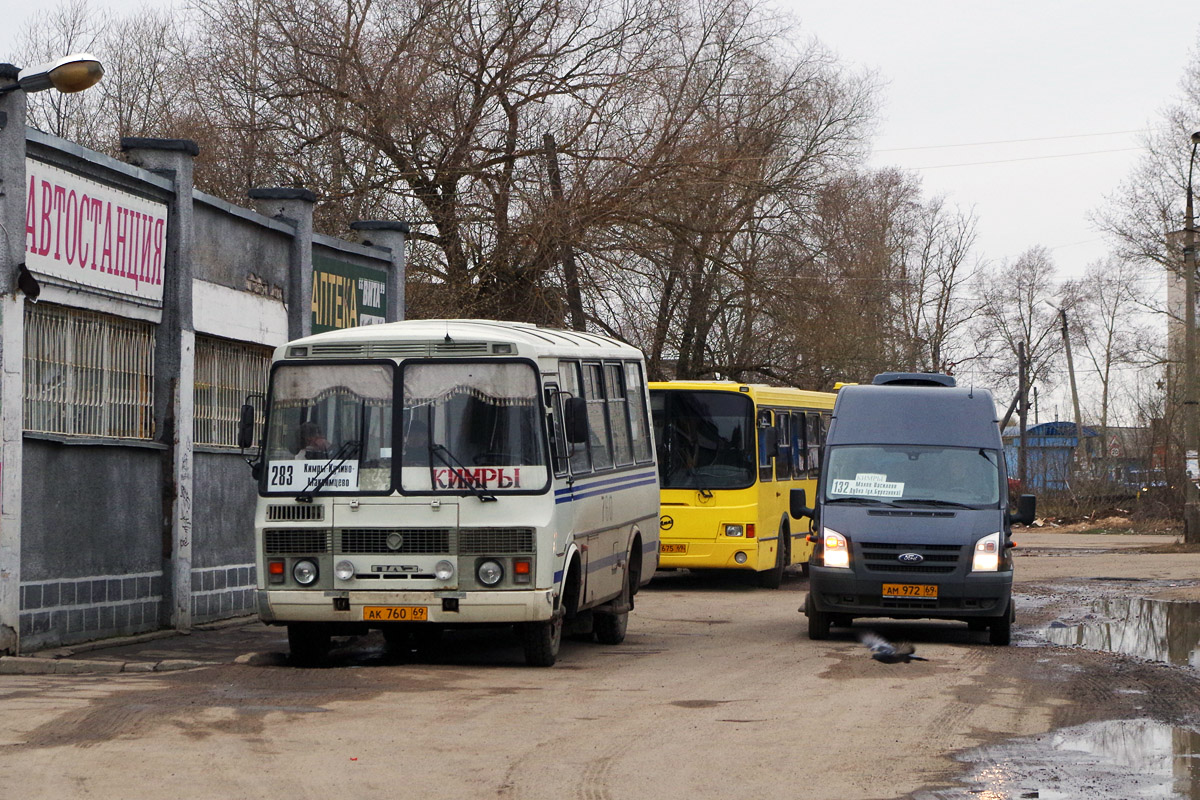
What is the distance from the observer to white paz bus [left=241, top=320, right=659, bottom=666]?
1268 cm

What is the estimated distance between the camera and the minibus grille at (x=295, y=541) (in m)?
12.8

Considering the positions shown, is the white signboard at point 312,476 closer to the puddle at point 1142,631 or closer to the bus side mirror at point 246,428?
the bus side mirror at point 246,428

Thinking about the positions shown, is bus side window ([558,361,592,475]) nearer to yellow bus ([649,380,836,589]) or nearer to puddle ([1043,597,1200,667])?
puddle ([1043,597,1200,667])

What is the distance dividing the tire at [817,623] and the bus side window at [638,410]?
2.31m

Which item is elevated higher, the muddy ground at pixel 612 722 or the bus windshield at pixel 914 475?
the bus windshield at pixel 914 475

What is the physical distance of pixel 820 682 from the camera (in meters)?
12.3

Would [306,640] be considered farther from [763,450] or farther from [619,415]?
[763,450]

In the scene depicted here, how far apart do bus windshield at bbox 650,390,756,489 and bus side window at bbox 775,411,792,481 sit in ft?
3.28

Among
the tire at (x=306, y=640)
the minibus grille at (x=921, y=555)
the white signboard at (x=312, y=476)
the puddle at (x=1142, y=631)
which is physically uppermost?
the white signboard at (x=312, y=476)

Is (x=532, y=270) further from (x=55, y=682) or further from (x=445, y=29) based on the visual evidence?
(x=55, y=682)

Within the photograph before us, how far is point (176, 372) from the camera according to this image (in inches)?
632

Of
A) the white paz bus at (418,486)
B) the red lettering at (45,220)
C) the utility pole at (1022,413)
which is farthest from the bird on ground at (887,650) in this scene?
the utility pole at (1022,413)

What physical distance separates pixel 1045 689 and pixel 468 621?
171 inches

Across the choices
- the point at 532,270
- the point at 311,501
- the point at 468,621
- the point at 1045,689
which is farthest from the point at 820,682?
the point at 532,270
